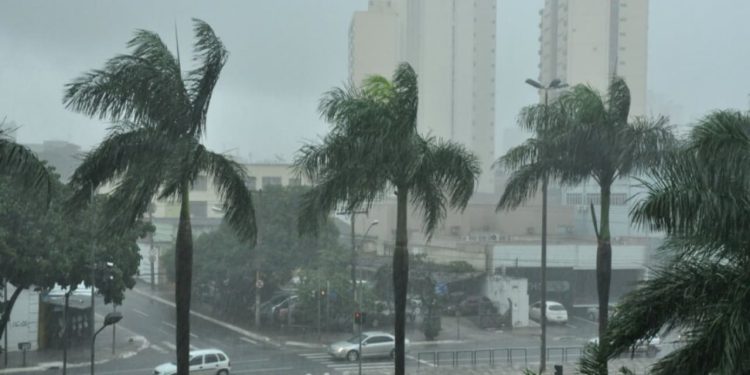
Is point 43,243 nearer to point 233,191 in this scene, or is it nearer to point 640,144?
point 233,191

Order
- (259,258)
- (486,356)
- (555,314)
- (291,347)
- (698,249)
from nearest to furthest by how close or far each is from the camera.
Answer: (698,249), (486,356), (291,347), (259,258), (555,314)

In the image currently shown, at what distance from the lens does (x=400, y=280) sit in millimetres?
11148

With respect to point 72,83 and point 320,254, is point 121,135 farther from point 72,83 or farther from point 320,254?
point 320,254

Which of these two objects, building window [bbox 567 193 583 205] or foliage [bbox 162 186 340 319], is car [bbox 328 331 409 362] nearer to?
foliage [bbox 162 186 340 319]

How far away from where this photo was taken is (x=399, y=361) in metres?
10.9

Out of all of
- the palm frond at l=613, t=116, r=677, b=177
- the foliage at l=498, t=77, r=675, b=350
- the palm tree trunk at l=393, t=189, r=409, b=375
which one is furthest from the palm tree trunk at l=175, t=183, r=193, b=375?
the palm frond at l=613, t=116, r=677, b=177

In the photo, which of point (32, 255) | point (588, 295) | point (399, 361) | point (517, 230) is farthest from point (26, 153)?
point (517, 230)

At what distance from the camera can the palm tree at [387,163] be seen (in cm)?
1120

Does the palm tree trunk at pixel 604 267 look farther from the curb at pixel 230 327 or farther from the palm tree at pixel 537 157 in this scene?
the curb at pixel 230 327

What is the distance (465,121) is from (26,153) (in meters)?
61.4

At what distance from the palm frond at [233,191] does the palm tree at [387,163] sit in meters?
1.53

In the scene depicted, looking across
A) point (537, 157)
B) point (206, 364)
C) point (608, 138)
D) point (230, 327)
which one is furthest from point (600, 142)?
point (230, 327)

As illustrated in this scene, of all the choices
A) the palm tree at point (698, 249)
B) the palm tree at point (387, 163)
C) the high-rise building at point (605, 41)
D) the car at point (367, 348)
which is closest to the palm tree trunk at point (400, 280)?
the palm tree at point (387, 163)

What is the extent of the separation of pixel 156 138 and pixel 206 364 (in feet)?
39.9
